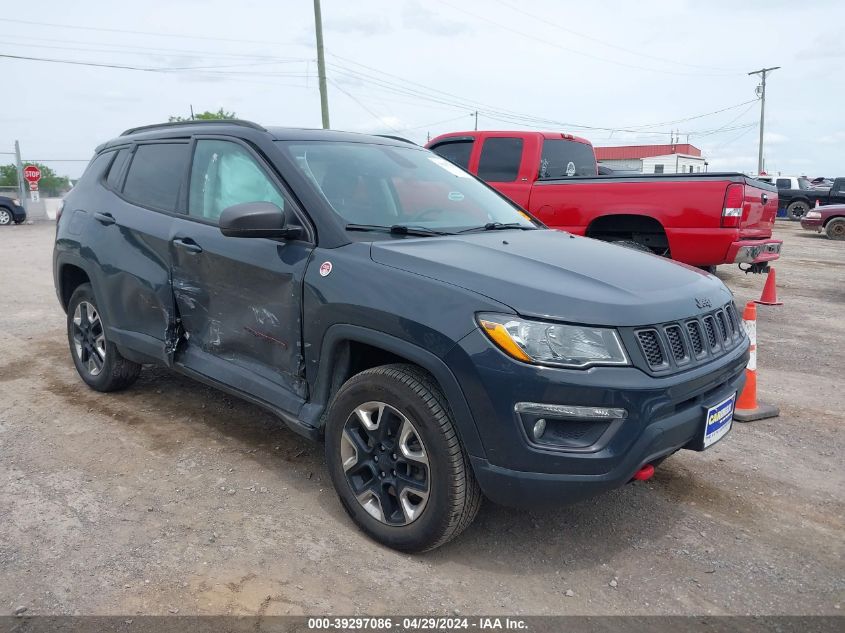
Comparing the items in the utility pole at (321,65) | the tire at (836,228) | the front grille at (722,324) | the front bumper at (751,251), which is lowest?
the tire at (836,228)

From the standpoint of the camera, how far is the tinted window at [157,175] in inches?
Answer: 161

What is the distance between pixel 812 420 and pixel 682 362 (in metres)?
2.60

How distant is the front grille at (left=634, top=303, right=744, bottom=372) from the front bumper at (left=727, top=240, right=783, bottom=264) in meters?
4.26

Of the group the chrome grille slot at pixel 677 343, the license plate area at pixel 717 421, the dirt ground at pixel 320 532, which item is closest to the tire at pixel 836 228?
the dirt ground at pixel 320 532

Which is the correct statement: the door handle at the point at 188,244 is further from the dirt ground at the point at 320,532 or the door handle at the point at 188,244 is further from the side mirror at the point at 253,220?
the dirt ground at the point at 320,532

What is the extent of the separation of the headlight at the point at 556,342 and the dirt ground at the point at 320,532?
0.98 metres

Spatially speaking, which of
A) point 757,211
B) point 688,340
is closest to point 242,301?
point 688,340

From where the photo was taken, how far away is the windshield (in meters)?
3.39

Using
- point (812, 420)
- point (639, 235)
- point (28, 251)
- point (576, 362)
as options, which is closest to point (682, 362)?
point (576, 362)

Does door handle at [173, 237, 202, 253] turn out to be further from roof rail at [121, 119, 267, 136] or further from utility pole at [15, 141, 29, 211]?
utility pole at [15, 141, 29, 211]

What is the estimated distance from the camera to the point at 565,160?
344 inches

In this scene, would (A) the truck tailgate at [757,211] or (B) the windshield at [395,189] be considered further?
(A) the truck tailgate at [757,211]

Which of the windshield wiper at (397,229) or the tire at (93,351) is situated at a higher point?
the windshield wiper at (397,229)

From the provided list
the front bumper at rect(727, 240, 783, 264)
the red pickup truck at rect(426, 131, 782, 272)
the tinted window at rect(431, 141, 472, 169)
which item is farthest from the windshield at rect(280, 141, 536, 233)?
the tinted window at rect(431, 141, 472, 169)
